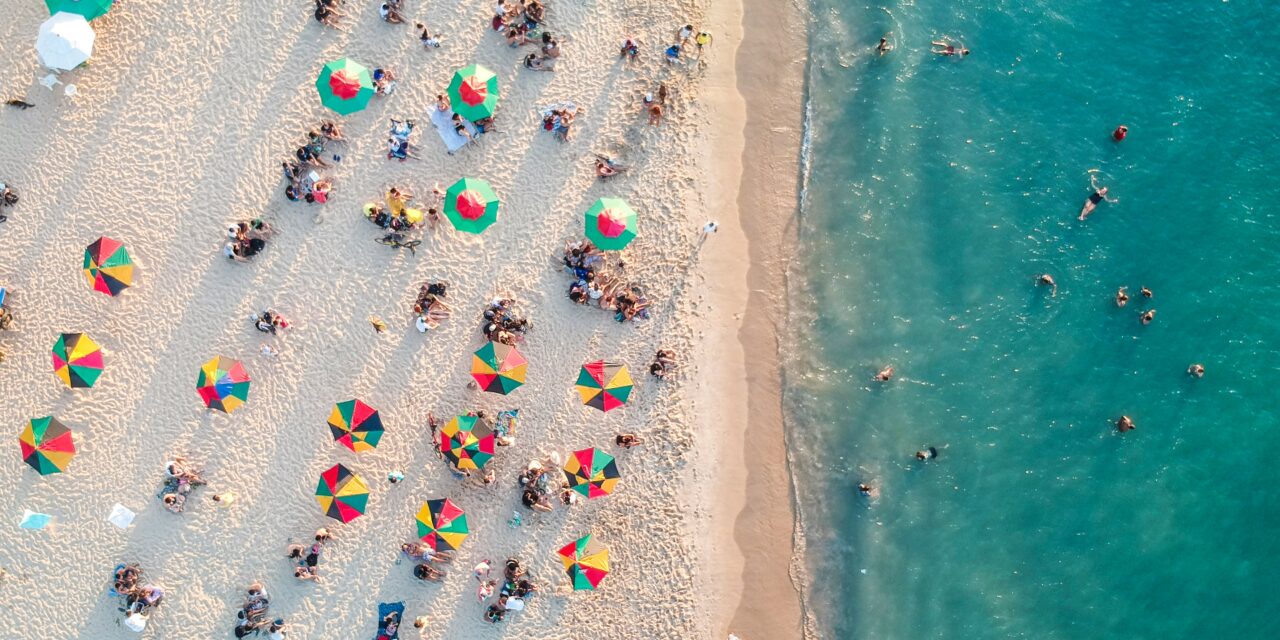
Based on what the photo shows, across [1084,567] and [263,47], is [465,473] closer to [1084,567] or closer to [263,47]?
[263,47]

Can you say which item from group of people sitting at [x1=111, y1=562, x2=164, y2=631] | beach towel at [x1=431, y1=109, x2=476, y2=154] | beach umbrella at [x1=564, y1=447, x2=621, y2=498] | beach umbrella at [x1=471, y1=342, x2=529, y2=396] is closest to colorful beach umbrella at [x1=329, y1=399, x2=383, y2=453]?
beach umbrella at [x1=471, y1=342, x2=529, y2=396]

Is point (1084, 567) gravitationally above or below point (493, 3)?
below

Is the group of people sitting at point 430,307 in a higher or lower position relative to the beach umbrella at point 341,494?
higher

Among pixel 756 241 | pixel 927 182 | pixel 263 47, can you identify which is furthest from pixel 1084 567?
pixel 263 47

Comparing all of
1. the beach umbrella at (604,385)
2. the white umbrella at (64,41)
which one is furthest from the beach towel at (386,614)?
the white umbrella at (64,41)

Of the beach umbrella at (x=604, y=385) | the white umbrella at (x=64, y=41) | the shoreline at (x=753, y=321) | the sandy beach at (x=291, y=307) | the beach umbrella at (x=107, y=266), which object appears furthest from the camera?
the shoreline at (x=753, y=321)

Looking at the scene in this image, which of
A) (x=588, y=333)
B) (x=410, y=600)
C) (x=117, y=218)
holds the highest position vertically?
(x=588, y=333)

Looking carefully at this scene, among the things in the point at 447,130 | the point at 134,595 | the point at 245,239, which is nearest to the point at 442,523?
the point at 134,595

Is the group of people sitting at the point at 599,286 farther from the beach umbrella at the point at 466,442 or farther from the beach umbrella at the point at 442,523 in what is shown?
the beach umbrella at the point at 442,523
